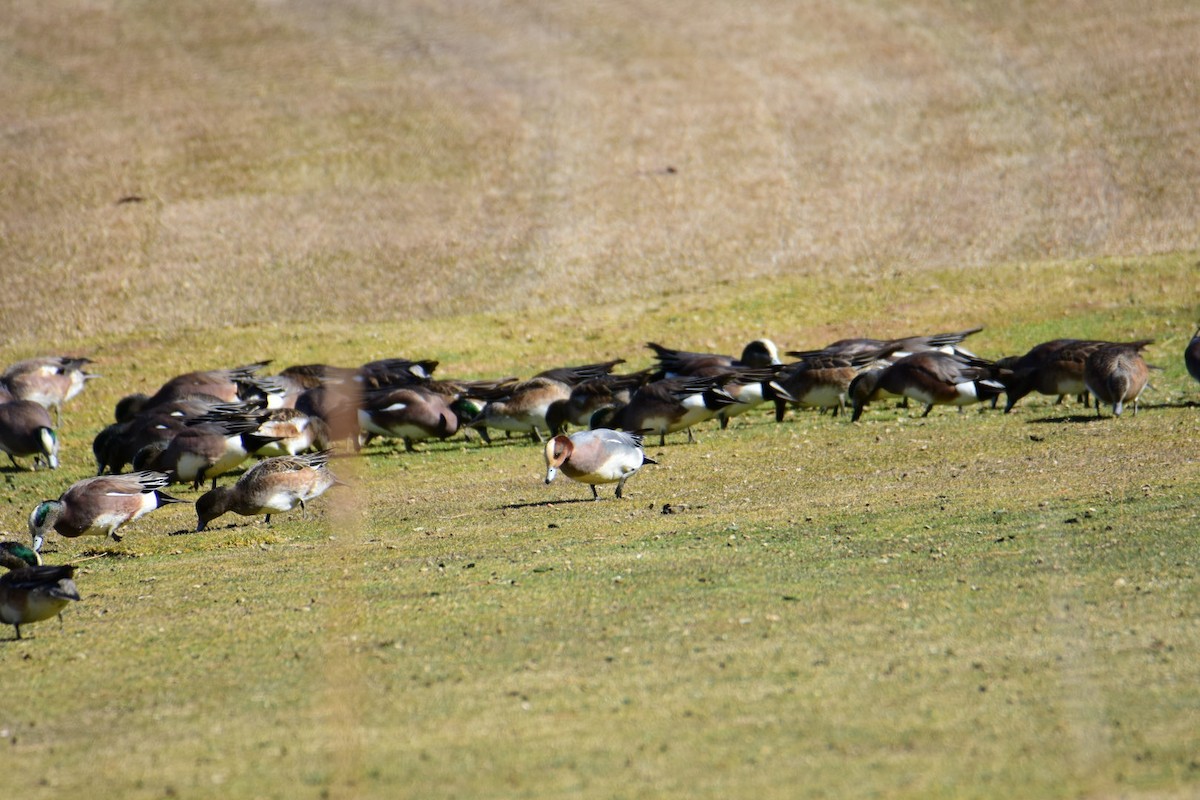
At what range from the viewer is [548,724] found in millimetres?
6508

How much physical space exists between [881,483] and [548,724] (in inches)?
282

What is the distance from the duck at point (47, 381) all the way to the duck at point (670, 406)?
971 centimetres

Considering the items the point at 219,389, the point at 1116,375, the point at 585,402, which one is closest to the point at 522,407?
the point at 585,402

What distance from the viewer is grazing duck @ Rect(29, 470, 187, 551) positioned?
39.0 ft

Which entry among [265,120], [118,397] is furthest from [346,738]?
[265,120]

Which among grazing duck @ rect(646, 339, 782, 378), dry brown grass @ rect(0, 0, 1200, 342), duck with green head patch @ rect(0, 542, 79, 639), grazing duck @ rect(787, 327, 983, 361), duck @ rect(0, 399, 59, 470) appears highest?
dry brown grass @ rect(0, 0, 1200, 342)

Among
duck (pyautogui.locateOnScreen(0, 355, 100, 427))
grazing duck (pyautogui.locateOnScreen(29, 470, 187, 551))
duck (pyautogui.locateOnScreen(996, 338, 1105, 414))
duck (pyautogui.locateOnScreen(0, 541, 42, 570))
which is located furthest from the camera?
duck (pyautogui.locateOnScreen(0, 355, 100, 427))

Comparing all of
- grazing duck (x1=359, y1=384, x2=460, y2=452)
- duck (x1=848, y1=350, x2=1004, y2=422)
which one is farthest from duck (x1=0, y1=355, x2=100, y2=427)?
duck (x1=848, y1=350, x2=1004, y2=422)

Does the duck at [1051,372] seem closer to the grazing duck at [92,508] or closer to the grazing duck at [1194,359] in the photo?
the grazing duck at [1194,359]

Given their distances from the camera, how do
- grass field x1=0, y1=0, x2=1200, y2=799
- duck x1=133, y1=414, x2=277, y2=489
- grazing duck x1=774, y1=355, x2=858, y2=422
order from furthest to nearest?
grazing duck x1=774, y1=355, x2=858, y2=422, duck x1=133, y1=414, x2=277, y2=489, grass field x1=0, y1=0, x2=1200, y2=799

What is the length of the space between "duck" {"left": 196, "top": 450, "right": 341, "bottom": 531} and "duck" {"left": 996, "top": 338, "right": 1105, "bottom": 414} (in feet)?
29.4

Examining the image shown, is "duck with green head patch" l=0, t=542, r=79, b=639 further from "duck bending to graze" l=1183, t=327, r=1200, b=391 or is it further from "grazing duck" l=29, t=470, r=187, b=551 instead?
"duck bending to graze" l=1183, t=327, r=1200, b=391

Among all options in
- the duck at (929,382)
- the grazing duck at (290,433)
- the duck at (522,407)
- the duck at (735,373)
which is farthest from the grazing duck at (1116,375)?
the grazing duck at (290,433)

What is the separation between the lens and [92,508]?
1197 cm
